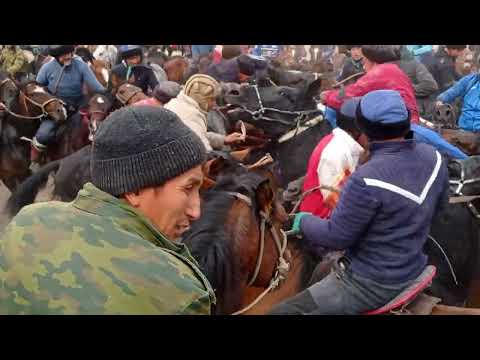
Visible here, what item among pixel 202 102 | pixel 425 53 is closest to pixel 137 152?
pixel 202 102

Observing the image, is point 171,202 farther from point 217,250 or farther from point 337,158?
point 337,158

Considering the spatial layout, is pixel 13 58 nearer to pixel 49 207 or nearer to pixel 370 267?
pixel 370 267

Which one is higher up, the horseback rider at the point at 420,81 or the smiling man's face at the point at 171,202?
the smiling man's face at the point at 171,202

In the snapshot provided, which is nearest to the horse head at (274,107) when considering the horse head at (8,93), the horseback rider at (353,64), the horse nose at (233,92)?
the horse nose at (233,92)

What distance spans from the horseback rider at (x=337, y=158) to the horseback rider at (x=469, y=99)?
1988 millimetres

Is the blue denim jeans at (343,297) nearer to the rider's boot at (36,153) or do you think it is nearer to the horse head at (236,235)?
the horse head at (236,235)

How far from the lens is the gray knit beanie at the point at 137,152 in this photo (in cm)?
127

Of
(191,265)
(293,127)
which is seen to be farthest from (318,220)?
(293,127)

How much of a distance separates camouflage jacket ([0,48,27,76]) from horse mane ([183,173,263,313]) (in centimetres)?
756

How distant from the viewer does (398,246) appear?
8.48 feet

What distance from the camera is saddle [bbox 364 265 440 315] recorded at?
8.57ft

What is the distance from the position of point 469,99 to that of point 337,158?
7.79 ft

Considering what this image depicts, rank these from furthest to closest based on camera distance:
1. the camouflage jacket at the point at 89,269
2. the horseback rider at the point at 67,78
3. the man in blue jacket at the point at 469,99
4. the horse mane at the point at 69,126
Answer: the horseback rider at the point at 67,78, the horse mane at the point at 69,126, the man in blue jacket at the point at 469,99, the camouflage jacket at the point at 89,269

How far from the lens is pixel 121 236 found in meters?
1.15
